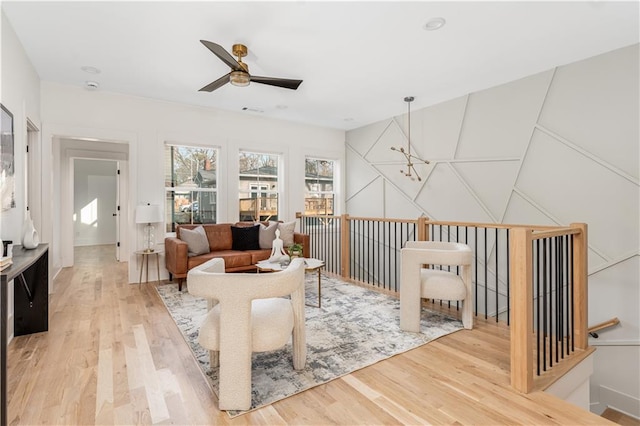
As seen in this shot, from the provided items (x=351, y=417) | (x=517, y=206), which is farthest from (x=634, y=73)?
(x=351, y=417)

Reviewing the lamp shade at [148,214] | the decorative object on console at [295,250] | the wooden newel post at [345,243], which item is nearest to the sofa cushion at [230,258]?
the lamp shade at [148,214]

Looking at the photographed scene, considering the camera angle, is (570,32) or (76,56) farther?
(76,56)

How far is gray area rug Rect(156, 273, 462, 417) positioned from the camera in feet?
6.89

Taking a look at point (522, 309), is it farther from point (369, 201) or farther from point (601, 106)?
point (369, 201)

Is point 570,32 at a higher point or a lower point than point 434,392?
higher

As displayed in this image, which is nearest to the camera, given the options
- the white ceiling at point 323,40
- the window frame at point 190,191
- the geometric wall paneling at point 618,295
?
the white ceiling at point 323,40

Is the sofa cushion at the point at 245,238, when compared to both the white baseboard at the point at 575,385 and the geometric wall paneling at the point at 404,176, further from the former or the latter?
the white baseboard at the point at 575,385

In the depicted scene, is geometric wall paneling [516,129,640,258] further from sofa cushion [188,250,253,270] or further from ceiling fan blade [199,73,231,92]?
sofa cushion [188,250,253,270]

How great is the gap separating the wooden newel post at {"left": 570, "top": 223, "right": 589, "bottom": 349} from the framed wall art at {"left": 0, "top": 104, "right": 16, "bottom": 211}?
4.58 m

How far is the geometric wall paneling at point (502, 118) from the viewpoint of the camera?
394cm

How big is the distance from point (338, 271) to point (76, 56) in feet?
15.8

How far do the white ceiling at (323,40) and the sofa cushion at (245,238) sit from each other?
6.77 feet

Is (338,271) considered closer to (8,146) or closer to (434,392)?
(434,392)

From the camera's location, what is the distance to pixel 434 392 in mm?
1975
